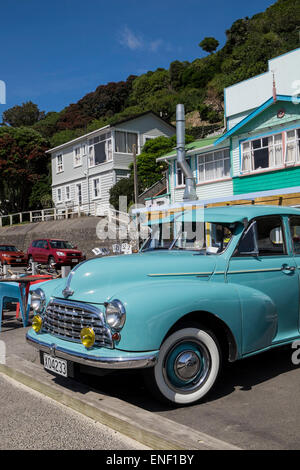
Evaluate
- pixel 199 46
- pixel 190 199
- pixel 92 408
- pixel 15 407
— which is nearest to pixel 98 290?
pixel 92 408

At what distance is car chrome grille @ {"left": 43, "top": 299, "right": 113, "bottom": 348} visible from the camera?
3867mm

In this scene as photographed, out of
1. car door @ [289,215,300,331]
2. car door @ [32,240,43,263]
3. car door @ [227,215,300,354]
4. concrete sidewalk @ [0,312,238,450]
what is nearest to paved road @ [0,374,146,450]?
concrete sidewalk @ [0,312,238,450]

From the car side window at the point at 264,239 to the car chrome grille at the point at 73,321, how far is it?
5.54ft

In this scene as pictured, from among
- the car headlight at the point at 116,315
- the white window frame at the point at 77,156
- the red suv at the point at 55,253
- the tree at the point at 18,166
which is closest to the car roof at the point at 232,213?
the car headlight at the point at 116,315

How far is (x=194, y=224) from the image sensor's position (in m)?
5.23

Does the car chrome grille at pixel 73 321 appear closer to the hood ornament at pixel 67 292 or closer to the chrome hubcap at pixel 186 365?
A: the hood ornament at pixel 67 292

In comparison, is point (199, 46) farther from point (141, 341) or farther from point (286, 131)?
point (141, 341)

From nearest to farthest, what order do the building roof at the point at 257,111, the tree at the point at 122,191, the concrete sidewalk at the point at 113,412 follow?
the concrete sidewalk at the point at 113,412 → the building roof at the point at 257,111 → the tree at the point at 122,191

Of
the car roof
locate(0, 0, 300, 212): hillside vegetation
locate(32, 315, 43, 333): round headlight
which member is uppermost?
locate(0, 0, 300, 212): hillside vegetation

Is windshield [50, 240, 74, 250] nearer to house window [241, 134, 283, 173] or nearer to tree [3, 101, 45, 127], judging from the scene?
house window [241, 134, 283, 173]

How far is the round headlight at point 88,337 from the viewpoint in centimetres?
388

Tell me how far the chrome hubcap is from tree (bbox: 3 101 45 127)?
89.8 metres

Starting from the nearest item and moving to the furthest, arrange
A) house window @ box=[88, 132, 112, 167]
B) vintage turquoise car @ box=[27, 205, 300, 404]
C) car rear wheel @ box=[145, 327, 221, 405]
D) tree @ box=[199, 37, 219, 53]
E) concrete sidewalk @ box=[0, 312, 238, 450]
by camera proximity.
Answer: concrete sidewalk @ box=[0, 312, 238, 450], vintage turquoise car @ box=[27, 205, 300, 404], car rear wheel @ box=[145, 327, 221, 405], house window @ box=[88, 132, 112, 167], tree @ box=[199, 37, 219, 53]

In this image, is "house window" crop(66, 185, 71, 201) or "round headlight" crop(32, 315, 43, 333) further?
"house window" crop(66, 185, 71, 201)
